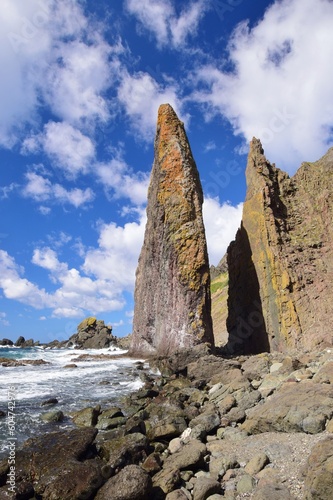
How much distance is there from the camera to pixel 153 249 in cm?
2709

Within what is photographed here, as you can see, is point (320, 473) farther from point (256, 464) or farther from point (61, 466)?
point (61, 466)

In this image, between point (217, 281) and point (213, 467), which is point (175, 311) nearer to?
Answer: point (213, 467)

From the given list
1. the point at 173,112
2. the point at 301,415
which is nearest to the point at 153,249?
the point at 173,112

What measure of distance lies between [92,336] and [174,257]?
154ft

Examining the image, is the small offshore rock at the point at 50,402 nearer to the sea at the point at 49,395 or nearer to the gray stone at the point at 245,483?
the sea at the point at 49,395

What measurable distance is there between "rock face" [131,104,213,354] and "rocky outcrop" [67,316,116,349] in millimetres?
32610

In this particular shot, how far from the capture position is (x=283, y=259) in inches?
779

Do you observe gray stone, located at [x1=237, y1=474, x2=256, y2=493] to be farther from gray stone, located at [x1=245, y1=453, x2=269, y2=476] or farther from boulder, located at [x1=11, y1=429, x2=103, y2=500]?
boulder, located at [x1=11, y1=429, x2=103, y2=500]

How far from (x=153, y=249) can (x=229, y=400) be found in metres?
17.6

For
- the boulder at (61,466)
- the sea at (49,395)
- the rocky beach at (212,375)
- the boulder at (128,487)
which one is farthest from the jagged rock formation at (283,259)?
the boulder at (128,487)

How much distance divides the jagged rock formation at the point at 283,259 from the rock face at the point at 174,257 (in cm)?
337

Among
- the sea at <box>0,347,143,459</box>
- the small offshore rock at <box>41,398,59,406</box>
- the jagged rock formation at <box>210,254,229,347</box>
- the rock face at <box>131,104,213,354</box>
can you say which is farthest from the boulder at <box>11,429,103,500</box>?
the jagged rock formation at <box>210,254,229,347</box>

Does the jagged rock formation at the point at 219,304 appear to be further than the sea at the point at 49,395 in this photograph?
Yes

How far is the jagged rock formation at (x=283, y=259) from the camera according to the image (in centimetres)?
1822
